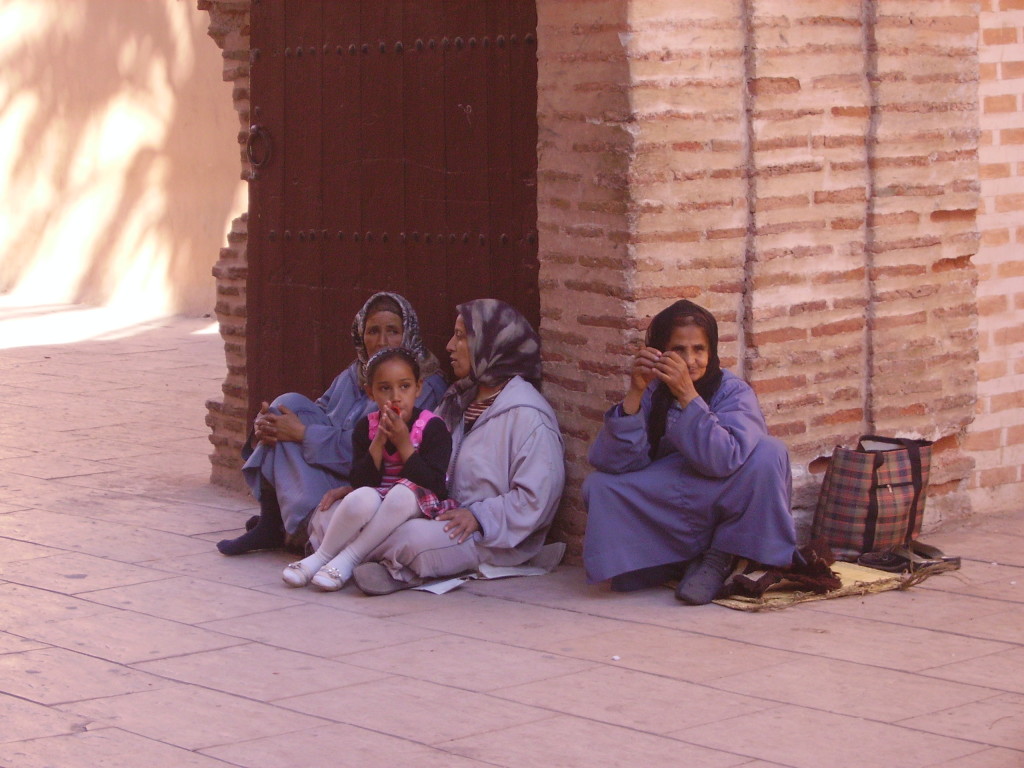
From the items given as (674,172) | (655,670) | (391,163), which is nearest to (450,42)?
(391,163)

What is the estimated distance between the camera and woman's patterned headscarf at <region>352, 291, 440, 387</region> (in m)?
6.14

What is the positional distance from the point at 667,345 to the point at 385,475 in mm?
1075

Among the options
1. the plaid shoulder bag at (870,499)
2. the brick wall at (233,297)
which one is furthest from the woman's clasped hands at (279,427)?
the plaid shoulder bag at (870,499)

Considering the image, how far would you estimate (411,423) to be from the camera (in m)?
5.75

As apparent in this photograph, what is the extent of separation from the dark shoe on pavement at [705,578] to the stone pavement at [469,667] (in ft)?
0.20

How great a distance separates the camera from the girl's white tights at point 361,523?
5.48 meters

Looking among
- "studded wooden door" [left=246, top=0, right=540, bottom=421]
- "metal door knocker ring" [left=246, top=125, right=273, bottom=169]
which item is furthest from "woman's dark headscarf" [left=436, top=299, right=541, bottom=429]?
"metal door knocker ring" [left=246, top=125, right=273, bottom=169]

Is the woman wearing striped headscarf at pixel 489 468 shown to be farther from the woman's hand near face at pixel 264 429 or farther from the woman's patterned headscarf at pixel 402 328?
the woman's hand near face at pixel 264 429

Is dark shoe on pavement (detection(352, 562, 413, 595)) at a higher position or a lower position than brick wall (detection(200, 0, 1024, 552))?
lower

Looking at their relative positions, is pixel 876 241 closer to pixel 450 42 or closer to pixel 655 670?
pixel 450 42

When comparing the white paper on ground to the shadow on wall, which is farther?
the shadow on wall

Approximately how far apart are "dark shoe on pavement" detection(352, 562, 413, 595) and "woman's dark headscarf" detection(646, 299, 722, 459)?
94 cm

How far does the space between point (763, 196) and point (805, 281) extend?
0.36 m

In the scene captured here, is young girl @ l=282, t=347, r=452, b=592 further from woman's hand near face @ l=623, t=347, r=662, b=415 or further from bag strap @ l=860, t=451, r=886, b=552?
bag strap @ l=860, t=451, r=886, b=552
